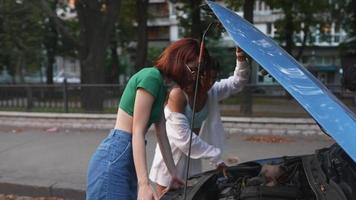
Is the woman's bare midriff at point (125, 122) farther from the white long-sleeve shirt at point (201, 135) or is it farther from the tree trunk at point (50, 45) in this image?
the tree trunk at point (50, 45)

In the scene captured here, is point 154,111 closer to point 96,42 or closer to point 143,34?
point 96,42

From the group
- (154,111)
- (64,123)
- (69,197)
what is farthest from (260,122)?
(154,111)

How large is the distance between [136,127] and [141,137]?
61mm

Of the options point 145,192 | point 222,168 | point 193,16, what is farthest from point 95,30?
point 145,192

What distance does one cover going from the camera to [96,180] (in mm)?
3057

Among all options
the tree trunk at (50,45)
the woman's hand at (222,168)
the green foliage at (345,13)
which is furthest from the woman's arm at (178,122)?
the tree trunk at (50,45)

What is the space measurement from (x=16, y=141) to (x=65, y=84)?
2.11m

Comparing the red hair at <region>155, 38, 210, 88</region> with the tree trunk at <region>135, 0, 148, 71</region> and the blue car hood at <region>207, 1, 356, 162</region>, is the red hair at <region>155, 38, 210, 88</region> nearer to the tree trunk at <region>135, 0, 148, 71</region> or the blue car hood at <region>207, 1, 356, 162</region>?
the blue car hood at <region>207, 1, 356, 162</region>

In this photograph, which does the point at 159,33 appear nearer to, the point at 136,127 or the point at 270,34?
the point at 270,34

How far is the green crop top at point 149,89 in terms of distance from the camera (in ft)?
9.51

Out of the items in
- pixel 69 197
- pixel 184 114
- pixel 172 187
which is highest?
pixel 184 114

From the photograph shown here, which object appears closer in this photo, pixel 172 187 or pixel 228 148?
pixel 172 187

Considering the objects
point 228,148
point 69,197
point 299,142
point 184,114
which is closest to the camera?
point 184,114

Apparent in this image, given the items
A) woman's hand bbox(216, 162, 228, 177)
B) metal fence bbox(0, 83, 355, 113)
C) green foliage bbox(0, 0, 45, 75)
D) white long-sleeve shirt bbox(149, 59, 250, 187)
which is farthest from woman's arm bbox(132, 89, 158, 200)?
green foliage bbox(0, 0, 45, 75)
